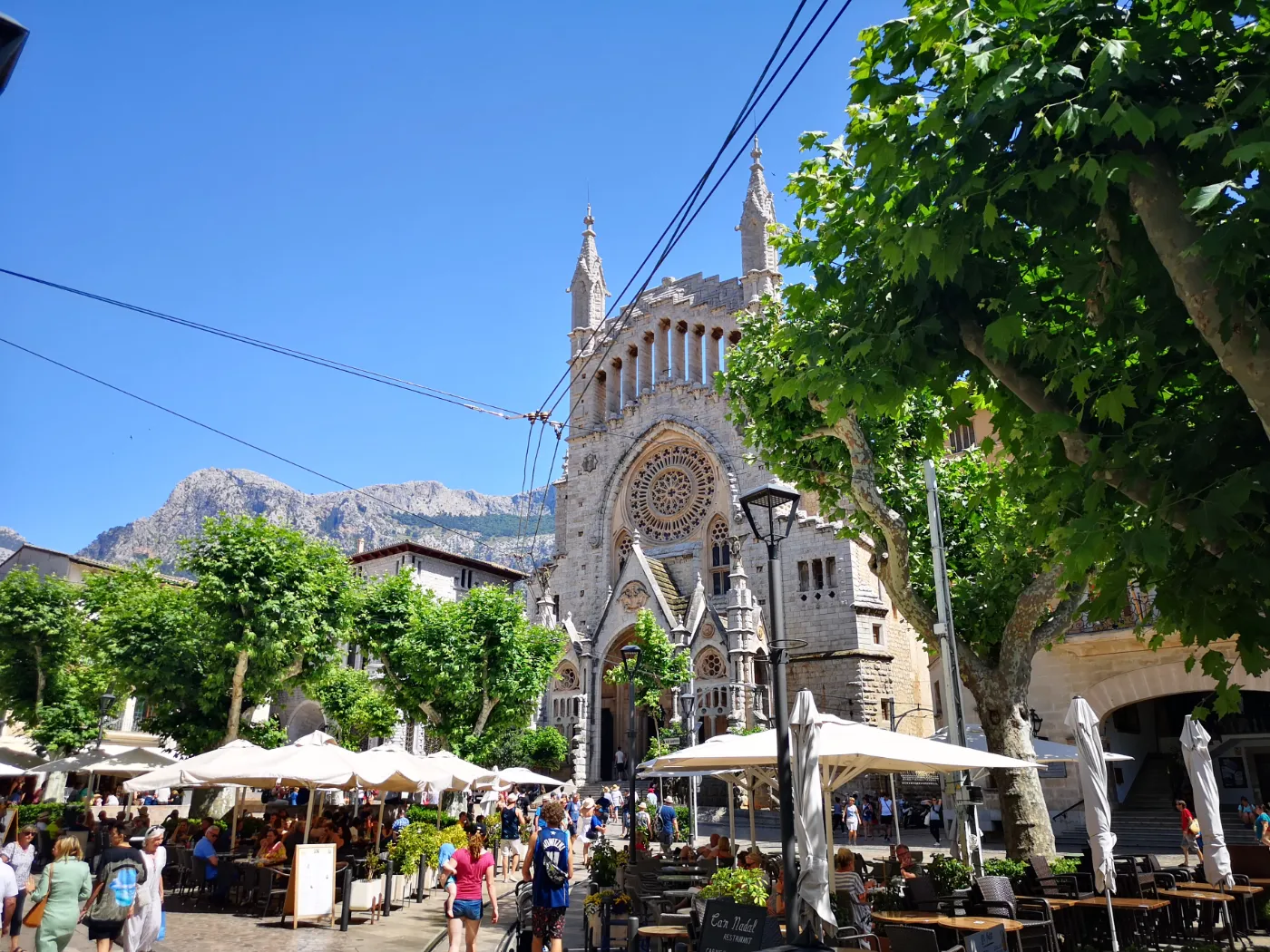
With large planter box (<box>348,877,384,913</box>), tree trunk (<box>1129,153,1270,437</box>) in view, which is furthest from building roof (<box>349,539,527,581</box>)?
tree trunk (<box>1129,153,1270,437</box>)

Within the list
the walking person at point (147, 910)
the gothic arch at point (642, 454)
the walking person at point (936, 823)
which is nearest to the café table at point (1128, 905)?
the walking person at point (147, 910)

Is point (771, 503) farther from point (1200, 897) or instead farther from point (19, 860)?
point (19, 860)

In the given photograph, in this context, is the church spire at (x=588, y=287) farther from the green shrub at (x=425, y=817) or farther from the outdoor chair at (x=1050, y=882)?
the outdoor chair at (x=1050, y=882)

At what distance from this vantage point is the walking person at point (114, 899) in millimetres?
8555

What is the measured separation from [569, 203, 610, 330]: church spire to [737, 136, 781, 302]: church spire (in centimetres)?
942

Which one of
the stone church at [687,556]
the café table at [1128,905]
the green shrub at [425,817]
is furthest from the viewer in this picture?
the stone church at [687,556]

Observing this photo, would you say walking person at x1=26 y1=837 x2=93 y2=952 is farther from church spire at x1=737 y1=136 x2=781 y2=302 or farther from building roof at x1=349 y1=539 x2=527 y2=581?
building roof at x1=349 y1=539 x2=527 y2=581

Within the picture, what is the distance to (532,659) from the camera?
2888 centimetres

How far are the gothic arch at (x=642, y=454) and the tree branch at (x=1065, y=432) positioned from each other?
32.3 m

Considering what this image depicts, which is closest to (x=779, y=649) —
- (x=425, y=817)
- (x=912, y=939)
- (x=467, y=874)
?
(x=912, y=939)

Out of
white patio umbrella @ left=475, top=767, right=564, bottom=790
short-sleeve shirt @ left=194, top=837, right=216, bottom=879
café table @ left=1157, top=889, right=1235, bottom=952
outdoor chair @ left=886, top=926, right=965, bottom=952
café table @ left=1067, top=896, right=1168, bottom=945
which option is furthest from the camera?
white patio umbrella @ left=475, top=767, right=564, bottom=790

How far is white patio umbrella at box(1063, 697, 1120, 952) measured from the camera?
10.4m

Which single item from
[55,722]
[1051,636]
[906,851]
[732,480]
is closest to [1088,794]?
[906,851]

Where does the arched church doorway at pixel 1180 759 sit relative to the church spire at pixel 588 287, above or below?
below
